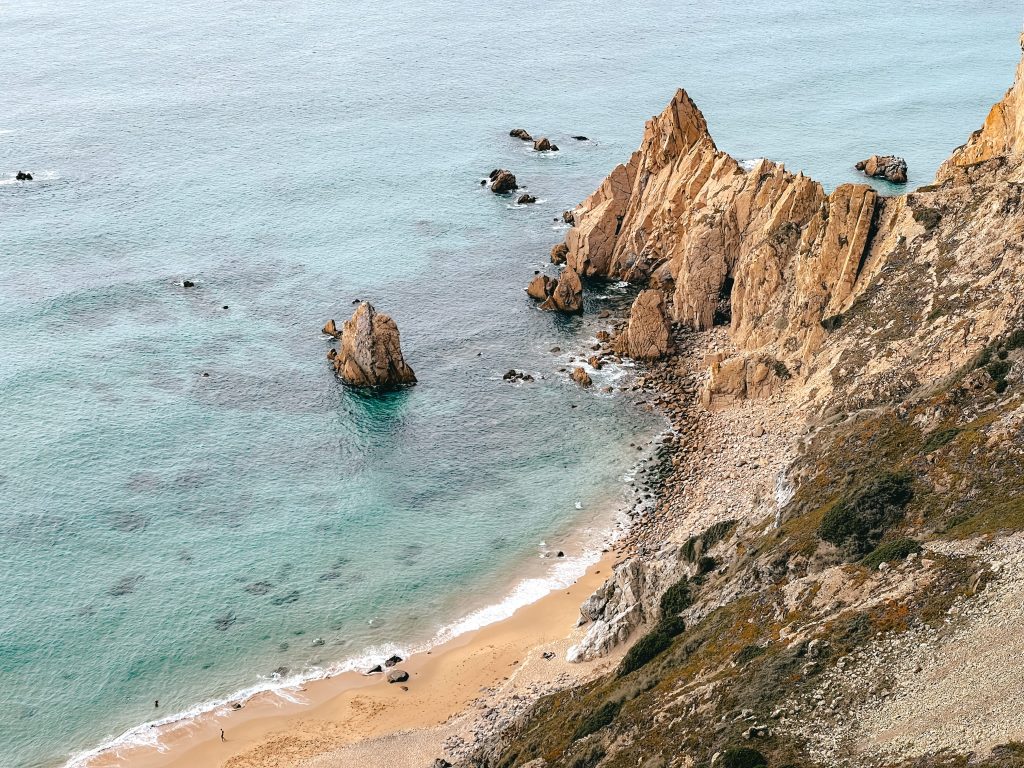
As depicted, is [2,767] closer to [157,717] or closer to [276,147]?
[157,717]

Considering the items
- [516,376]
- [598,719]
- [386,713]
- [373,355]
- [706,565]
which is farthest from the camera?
[516,376]

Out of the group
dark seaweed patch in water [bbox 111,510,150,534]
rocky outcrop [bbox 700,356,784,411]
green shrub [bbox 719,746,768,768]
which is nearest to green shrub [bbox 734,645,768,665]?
green shrub [bbox 719,746,768,768]

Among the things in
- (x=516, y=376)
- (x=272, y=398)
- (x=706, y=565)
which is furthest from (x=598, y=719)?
(x=272, y=398)

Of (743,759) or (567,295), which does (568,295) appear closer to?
(567,295)

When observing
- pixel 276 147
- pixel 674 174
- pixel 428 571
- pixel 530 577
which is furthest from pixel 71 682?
pixel 276 147

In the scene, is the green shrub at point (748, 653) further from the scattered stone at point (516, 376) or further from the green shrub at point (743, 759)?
the scattered stone at point (516, 376)
